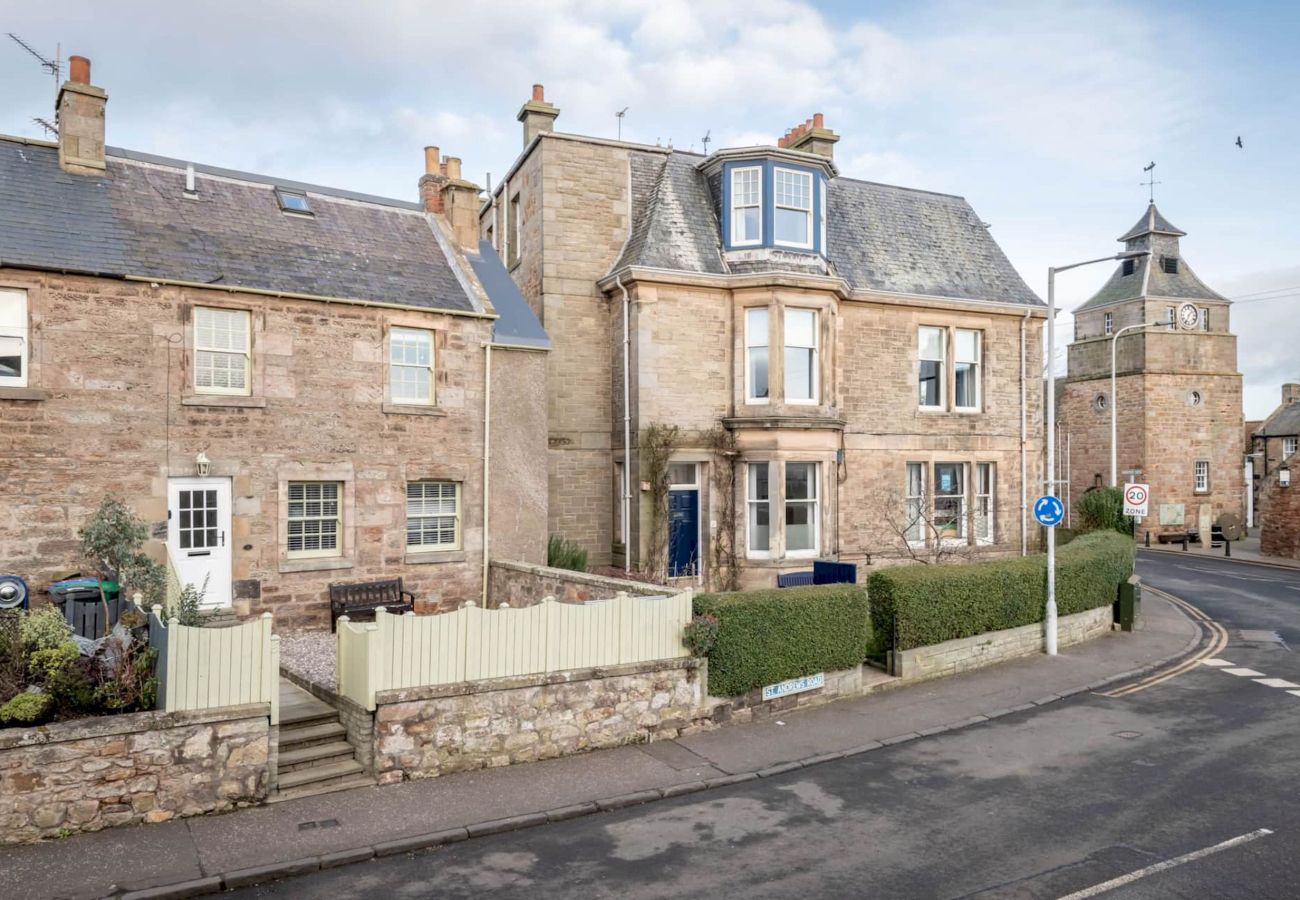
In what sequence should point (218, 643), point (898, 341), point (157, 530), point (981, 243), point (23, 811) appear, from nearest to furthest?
point (23, 811) < point (218, 643) < point (157, 530) < point (898, 341) < point (981, 243)

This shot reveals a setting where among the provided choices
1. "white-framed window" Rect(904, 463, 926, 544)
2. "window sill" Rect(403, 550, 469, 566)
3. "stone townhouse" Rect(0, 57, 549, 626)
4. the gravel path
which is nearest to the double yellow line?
"white-framed window" Rect(904, 463, 926, 544)

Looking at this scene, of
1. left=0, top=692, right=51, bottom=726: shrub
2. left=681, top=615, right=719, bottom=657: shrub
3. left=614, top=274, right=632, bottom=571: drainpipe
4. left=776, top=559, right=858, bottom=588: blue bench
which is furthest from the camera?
left=614, top=274, right=632, bottom=571: drainpipe

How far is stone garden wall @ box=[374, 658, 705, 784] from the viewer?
1044 centimetres

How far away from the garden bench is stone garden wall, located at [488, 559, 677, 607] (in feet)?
5.37

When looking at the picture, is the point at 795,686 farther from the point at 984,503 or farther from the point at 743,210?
the point at 984,503

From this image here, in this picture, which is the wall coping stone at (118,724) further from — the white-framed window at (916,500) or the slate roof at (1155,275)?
the slate roof at (1155,275)

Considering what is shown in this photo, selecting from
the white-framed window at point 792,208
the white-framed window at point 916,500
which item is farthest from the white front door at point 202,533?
the white-framed window at point 916,500

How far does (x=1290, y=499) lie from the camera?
118 ft

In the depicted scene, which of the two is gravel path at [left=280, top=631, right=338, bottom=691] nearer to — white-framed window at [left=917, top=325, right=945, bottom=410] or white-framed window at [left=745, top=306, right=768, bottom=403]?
white-framed window at [left=745, top=306, right=768, bottom=403]

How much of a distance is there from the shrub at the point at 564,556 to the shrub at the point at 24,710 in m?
11.4

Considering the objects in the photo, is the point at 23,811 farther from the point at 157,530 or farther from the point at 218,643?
the point at 157,530

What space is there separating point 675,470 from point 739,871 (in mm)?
13809

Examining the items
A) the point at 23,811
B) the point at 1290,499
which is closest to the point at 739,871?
the point at 23,811

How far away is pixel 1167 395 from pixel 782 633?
39661 mm
